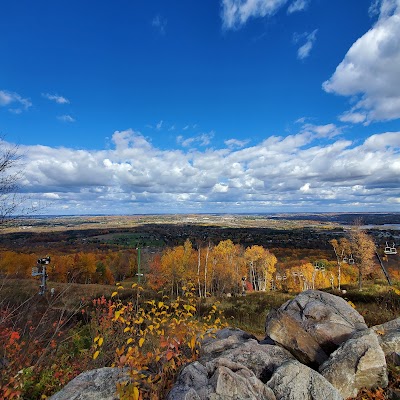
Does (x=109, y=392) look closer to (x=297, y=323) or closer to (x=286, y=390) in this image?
(x=286, y=390)

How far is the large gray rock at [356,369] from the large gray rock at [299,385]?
0.80 metres

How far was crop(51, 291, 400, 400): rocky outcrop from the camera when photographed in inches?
167

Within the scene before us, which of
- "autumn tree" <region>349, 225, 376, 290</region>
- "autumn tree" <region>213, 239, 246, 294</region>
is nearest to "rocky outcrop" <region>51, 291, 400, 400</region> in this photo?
"autumn tree" <region>349, 225, 376, 290</region>

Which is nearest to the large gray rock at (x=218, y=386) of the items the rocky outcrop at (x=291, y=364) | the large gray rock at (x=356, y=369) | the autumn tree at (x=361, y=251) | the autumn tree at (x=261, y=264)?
the rocky outcrop at (x=291, y=364)

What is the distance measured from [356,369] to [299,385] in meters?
1.54

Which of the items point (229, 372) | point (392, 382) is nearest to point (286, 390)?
point (229, 372)

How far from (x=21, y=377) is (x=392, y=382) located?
295 inches

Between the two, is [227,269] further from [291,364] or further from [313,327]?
[291,364]

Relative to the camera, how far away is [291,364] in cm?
486

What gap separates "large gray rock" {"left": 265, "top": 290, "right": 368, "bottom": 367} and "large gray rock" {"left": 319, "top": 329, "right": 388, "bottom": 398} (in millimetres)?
590

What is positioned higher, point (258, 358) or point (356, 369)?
point (258, 358)

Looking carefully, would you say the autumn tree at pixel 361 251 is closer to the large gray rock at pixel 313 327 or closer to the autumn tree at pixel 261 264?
the autumn tree at pixel 261 264

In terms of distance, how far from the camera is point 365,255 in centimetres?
3750

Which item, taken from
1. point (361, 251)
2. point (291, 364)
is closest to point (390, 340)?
point (291, 364)
